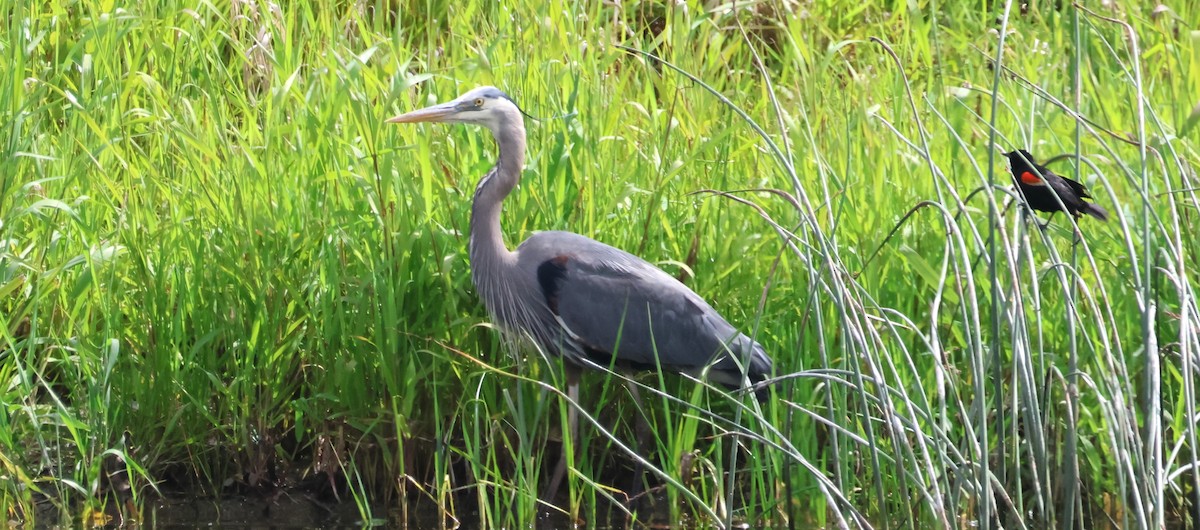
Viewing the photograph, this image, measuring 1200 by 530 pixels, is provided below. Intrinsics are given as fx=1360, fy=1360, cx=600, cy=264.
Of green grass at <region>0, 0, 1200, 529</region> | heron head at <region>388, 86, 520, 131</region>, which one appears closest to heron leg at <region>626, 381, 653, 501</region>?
green grass at <region>0, 0, 1200, 529</region>

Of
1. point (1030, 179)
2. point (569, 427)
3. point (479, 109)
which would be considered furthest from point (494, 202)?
point (1030, 179)

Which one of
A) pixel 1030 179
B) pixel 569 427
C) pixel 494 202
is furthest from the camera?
pixel 494 202

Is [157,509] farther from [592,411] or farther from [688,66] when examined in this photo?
[688,66]

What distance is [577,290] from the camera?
3.50 m

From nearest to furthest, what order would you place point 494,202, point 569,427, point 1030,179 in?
point 1030,179
point 569,427
point 494,202

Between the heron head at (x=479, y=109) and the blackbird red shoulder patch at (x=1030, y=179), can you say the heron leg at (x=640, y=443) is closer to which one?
the heron head at (x=479, y=109)

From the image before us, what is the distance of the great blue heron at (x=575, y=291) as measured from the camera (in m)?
3.39

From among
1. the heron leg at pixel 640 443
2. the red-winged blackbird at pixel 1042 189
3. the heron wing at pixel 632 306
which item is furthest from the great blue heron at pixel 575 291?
the red-winged blackbird at pixel 1042 189

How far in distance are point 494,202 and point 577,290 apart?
0.31 metres

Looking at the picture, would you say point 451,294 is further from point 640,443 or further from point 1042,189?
point 1042,189

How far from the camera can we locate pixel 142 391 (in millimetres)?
3258

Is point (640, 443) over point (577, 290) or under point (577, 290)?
under

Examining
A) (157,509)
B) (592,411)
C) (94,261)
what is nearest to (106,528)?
(157,509)

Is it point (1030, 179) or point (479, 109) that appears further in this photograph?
point (479, 109)
